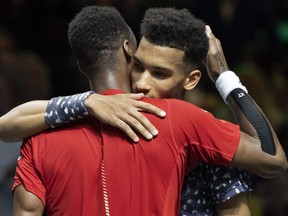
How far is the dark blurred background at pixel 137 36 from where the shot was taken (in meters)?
7.28

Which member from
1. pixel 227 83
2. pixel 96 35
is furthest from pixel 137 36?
pixel 96 35

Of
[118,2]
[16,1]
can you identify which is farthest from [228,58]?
[16,1]

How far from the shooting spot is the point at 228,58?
25.9 ft

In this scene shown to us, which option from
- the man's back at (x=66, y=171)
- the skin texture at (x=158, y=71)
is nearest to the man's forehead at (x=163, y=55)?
the skin texture at (x=158, y=71)

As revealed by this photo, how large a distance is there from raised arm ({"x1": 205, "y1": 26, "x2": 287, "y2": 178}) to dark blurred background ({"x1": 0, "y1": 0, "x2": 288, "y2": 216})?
2.75m

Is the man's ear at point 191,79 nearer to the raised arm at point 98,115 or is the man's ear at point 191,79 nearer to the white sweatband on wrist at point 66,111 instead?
the raised arm at point 98,115

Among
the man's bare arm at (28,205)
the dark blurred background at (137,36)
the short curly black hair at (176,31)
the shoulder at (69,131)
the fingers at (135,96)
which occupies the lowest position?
the dark blurred background at (137,36)

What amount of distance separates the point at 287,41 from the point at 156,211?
17.3 ft

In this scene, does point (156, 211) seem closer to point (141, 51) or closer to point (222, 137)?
point (222, 137)

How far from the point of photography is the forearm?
3791mm

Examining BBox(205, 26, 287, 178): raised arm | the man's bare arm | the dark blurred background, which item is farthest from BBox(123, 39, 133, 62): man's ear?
the dark blurred background

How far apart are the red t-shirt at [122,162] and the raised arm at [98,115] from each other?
4 centimetres

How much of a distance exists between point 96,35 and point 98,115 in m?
0.37

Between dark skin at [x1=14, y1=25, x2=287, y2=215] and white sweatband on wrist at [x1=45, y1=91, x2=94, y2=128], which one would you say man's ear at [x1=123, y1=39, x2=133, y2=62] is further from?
white sweatband on wrist at [x1=45, y1=91, x2=94, y2=128]
